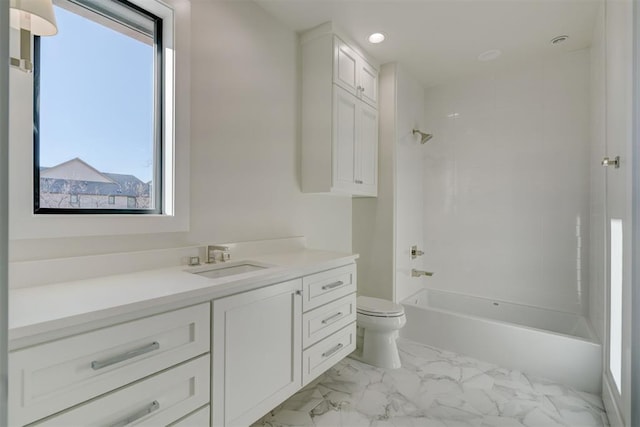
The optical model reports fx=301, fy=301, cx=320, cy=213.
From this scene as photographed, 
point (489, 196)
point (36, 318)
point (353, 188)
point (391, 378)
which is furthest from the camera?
point (489, 196)

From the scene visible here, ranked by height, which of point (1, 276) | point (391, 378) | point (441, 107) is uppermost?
point (441, 107)

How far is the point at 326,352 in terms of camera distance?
175 cm

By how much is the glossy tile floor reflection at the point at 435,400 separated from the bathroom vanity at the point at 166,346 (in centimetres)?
33

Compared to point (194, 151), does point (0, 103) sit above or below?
below

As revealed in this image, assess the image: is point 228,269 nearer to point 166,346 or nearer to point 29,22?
point 166,346

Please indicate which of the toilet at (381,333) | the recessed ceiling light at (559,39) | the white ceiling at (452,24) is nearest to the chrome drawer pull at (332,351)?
the toilet at (381,333)

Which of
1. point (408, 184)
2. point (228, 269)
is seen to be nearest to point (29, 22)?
point (228, 269)

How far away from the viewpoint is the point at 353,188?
7.95ft

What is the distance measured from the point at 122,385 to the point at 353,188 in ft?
6.19

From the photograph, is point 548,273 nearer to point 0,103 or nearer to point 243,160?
point 243,160

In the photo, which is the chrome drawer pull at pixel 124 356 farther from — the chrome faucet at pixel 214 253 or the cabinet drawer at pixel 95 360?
the chrome faucet at pixel 214 253

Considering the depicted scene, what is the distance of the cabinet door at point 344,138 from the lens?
86.7 inches

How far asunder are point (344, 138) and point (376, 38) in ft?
2.79

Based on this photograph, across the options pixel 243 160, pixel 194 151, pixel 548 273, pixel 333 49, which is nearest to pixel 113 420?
pixel 194 151
